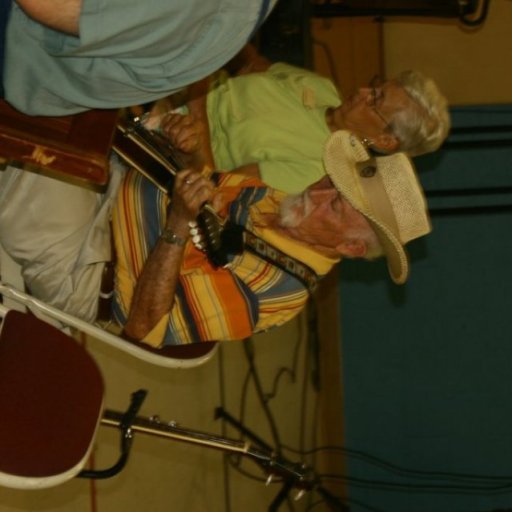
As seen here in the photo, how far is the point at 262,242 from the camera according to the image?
1.98 metres

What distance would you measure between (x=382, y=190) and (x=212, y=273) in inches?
18.8

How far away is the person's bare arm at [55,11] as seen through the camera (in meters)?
0.96

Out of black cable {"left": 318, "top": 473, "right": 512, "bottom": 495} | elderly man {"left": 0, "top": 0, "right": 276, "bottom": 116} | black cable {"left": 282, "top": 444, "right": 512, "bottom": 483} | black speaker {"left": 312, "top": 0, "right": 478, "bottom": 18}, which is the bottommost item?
black cable {"left": 318, "top": 473, "right": 512, "bottom": 495}

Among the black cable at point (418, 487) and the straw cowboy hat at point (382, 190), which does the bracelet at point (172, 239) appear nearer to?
the straw cowboy hat at point (382, 190)

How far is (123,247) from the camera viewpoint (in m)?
1.96

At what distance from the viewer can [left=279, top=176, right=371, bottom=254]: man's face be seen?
1991 millimetres

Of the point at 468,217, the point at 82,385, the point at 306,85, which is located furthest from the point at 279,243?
the point at 468,217

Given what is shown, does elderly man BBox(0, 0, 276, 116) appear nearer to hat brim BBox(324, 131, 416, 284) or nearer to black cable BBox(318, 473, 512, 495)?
hat brim BBox(324, 131, 416, 284)

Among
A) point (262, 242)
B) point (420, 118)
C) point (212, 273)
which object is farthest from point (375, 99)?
point (212, 273)

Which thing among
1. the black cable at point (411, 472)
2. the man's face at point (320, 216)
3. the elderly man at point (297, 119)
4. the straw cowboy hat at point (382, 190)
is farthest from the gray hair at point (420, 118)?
the black cable at point (411, 472)

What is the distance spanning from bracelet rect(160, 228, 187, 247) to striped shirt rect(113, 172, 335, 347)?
0.48 ft

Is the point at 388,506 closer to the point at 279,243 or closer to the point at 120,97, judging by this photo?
the point at 279,243

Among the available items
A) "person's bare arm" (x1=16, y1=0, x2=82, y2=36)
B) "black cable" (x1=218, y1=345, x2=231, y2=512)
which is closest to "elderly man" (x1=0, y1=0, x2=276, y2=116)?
"person's bare arm" (x1=16, y1=0, x2=82, y2=36)

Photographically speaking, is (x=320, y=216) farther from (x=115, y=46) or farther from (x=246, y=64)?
(x=115, y=46)
